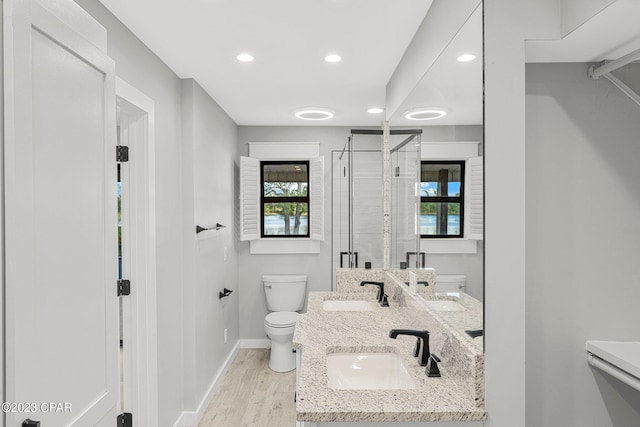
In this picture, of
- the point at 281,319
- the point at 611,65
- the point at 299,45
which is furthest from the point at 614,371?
the point at 281,319

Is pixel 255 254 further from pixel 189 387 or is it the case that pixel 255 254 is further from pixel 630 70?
pixel 630 70

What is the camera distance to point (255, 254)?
4461mm

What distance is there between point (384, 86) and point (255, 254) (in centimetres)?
238

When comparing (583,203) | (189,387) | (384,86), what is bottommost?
(189,387)

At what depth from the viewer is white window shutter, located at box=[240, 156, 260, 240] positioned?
413cm

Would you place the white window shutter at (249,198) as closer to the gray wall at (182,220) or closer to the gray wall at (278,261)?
the gray wall at (278,261)

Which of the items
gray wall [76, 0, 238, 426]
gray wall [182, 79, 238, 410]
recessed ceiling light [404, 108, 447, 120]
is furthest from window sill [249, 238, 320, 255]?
recessed ceiling light [404, 108, 447, 120]

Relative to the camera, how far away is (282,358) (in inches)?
152

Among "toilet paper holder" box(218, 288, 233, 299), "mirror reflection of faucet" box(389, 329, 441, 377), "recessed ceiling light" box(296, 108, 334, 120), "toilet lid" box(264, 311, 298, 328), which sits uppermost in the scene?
"recessed ceiling light" box(296, 108, 334, 120)

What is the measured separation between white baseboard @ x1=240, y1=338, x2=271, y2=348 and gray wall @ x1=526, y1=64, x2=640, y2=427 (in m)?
3.44

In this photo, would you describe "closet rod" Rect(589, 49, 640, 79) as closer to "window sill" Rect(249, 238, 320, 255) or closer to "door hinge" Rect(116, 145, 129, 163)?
"door hinge" Rect(116, 145, 129, 163)

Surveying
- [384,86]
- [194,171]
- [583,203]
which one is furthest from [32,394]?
[384,86]

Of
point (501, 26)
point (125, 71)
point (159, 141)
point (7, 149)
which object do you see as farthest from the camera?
point (159, 141)

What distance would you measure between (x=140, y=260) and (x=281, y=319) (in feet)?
6.21
